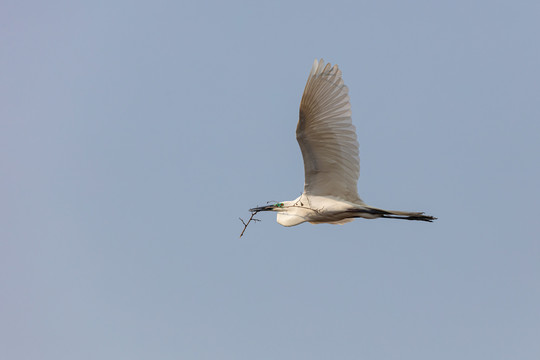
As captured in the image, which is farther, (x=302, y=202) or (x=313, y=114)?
(x=302, y=202)

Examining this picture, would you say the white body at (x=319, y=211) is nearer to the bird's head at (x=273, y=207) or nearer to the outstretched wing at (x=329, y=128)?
the bird's head at (x=273, y=207)

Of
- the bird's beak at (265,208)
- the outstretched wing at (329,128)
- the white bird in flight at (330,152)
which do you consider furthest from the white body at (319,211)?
the outstretched wing at (329,128)

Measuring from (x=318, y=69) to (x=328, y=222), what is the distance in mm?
3088

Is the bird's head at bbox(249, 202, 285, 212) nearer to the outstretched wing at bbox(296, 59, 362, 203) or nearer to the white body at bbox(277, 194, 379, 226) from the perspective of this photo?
the white body at bbox(277, 194, 379, 226)

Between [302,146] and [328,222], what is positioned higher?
[302,146]

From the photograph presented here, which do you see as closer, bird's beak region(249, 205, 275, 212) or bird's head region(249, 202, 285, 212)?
bird's head region(249, 202, 285, 212)

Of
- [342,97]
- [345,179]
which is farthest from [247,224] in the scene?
[342,97]

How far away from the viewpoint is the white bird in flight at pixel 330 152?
31.7 feet

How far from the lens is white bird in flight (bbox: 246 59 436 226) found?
967 cm

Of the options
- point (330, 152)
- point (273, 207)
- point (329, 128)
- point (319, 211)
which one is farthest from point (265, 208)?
point (329, 128)

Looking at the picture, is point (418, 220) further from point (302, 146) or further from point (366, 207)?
point (302, 146)

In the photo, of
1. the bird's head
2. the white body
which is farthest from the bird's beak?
the white body

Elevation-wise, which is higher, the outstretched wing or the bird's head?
the outstretched wing

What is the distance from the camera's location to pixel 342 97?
9.70m
